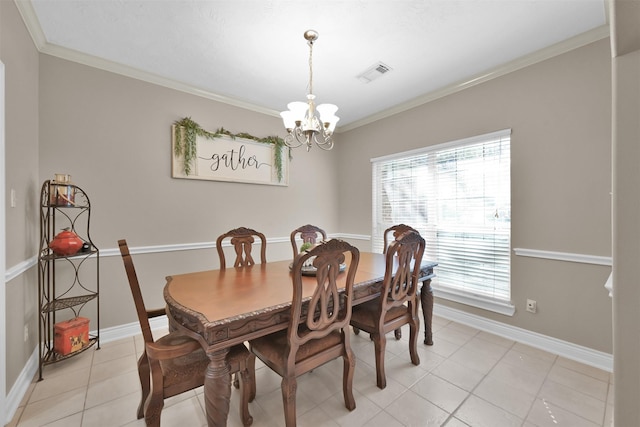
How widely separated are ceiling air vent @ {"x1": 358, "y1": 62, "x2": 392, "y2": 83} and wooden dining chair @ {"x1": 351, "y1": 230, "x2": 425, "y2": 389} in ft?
5.61

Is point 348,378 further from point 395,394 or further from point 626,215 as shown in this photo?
point 626,215

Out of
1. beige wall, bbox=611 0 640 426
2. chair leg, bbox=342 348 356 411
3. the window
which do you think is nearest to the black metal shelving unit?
chair leg, bbox=342 348 356 411

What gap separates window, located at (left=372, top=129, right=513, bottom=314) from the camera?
2766mm

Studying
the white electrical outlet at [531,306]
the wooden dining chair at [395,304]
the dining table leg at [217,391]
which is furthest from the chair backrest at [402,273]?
the white electrical outlet at [531,306]

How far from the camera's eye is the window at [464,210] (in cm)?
277

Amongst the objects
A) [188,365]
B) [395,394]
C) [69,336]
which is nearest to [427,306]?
[395,394]

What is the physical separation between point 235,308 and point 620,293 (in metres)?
1.41

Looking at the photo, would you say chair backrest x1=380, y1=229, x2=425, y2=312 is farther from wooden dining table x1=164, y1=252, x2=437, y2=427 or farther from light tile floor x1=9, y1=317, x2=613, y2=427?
light tile floor x1=9, y1=317, x2=613, y2=427

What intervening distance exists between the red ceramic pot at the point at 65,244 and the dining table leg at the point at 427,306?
117 inches

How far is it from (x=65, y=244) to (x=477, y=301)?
3.84m

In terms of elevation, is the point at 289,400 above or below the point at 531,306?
below

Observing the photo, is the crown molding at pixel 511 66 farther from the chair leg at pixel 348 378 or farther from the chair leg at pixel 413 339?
the chair leg at pixel 348 378

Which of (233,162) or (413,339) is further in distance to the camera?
(233,162)

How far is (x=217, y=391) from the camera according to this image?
1296 mm
